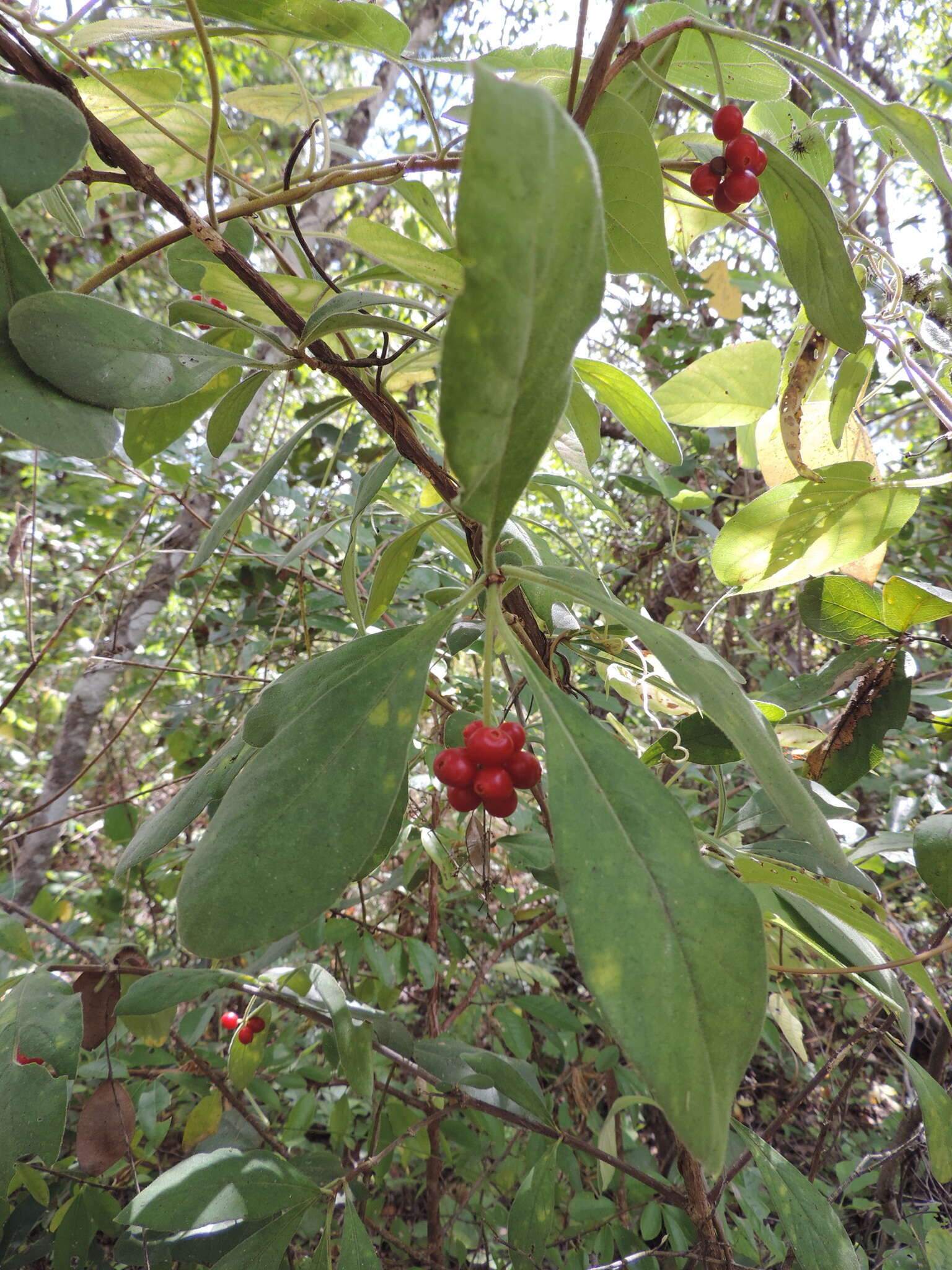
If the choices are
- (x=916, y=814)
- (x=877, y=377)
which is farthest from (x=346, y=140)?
(x=916, y=814)

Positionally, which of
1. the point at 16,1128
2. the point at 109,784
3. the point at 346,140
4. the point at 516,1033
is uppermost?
the point at 346,140

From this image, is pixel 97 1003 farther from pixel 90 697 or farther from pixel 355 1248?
pixel 90 697

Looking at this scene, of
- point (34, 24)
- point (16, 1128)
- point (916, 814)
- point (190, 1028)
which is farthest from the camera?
point (190, 1028)

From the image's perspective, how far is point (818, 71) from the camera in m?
0.64

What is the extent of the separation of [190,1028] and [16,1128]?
35.4 inches

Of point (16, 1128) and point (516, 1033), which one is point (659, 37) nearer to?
point (16, 1128)

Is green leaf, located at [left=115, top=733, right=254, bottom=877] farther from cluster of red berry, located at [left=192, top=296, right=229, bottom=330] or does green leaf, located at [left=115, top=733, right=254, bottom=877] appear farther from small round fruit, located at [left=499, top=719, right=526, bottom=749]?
cluster of red berry, located at [left=192, top=296, right=229, bottom=330]

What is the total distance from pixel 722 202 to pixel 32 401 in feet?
2.32

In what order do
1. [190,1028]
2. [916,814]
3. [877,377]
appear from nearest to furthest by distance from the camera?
[916,814] < [190,1028] < [877,377]

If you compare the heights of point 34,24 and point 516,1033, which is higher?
point 34,24

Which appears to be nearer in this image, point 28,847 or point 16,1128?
point 16,1128

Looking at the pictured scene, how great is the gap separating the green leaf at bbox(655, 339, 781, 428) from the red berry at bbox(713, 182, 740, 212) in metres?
0.21

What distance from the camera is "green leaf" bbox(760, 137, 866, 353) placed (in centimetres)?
64

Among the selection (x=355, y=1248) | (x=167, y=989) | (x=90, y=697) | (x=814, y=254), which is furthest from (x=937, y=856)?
(x=90, y=697)
